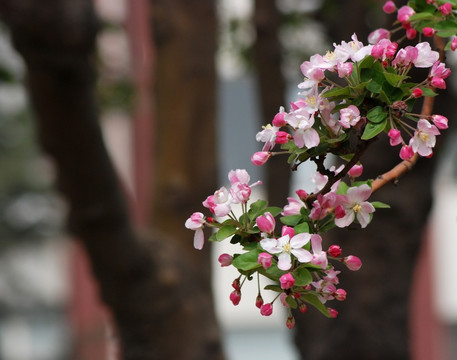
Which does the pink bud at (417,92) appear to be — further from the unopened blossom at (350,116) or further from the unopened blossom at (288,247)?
the unopened blossom at (288,247)

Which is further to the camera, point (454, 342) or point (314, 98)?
point (454, 342)

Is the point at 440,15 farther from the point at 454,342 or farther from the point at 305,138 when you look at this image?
the point at 454,342

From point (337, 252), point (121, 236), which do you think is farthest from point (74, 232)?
point (337, 252)

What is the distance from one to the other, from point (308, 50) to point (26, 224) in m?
8.49

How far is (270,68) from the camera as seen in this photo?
12.8 ft

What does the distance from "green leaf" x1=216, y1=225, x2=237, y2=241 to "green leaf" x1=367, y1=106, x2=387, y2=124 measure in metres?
0.22

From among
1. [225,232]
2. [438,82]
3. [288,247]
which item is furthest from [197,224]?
[438,82]

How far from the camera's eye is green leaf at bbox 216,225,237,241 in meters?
1.09

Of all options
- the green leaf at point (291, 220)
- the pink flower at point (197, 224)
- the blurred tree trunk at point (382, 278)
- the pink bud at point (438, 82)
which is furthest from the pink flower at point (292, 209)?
the blurred tree trunk at point (382, 278)

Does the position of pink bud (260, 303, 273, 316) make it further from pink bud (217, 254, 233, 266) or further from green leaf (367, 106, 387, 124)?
green leaf (367, 106, 387, 124)

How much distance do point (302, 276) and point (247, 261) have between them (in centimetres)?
7

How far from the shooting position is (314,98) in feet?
3.56

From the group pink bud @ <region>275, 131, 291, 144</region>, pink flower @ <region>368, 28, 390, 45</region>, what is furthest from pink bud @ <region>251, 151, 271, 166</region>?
pink flower @ <region>368, 28, 390, 45</region>

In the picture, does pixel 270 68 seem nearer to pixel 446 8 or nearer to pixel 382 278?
pixel 382 278
